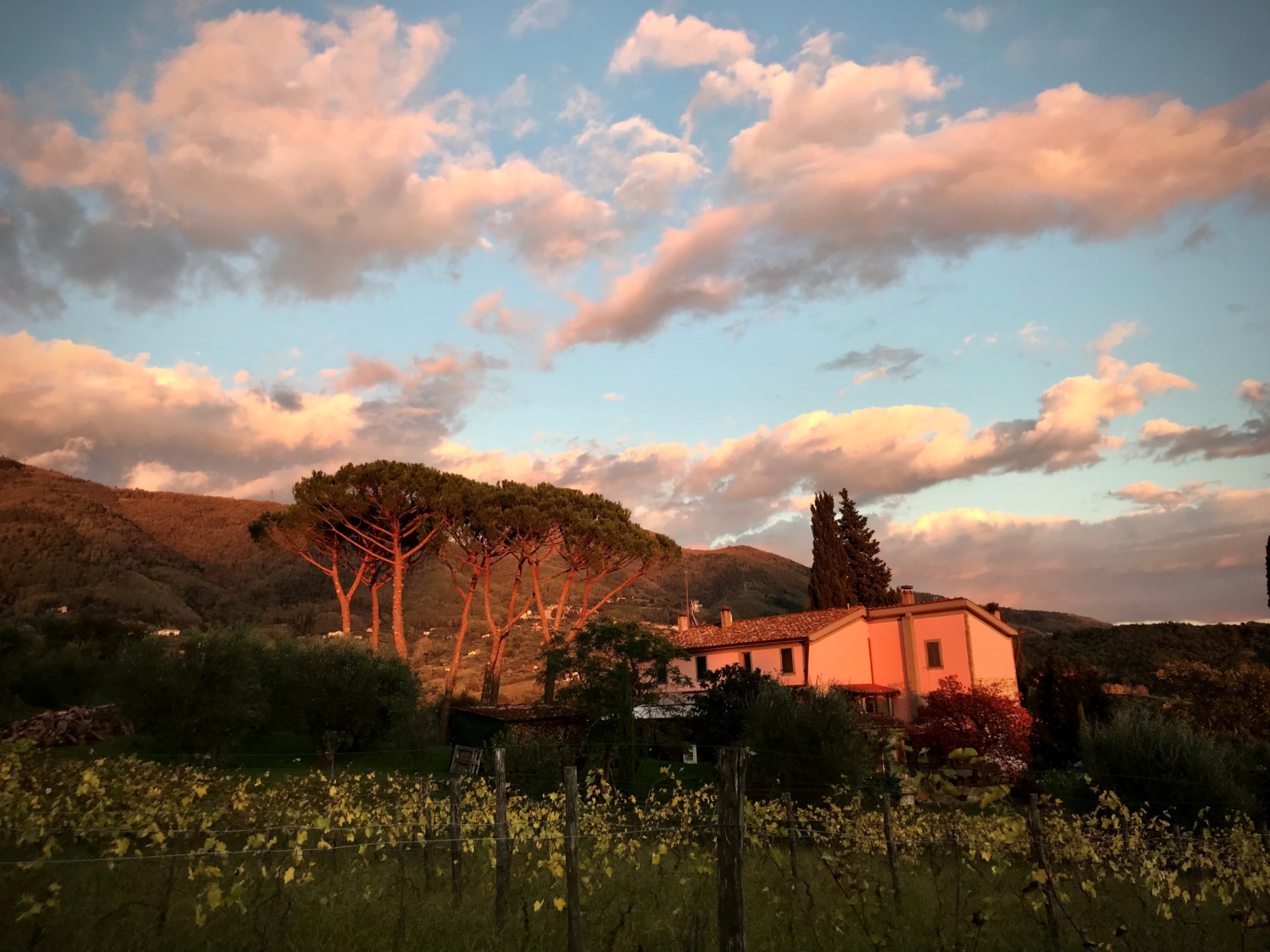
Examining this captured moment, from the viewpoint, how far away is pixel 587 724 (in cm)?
2739

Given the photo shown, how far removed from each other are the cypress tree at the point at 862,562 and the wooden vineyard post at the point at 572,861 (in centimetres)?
4639

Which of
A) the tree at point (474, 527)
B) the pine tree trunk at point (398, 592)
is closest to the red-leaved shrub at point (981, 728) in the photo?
the tree at point (474, 527)

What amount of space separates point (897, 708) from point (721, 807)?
36895 mm

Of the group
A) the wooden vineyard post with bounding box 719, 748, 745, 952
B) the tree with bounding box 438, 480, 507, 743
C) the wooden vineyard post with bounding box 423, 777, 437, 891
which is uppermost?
the tree with bounding box 438, 480, 507, 743

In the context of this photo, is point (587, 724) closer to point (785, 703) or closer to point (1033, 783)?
point (785, 703)

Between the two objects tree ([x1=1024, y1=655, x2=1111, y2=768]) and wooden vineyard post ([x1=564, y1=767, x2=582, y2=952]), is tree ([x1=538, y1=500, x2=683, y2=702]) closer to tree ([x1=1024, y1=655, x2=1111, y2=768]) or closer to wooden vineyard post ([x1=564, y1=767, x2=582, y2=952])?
tree ([x1=1024, y1=655, x2=1111, y2=768])

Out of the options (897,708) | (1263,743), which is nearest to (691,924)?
(1263,743)

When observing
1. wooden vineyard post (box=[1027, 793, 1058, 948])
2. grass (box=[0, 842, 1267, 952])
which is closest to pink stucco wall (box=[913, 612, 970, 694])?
grass (box=[0, 842, 1267, 952])

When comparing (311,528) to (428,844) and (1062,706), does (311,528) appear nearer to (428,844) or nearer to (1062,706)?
(428,844)

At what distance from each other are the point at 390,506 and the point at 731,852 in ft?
112

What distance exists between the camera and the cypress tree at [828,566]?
165 ft

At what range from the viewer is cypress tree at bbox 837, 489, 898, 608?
174ft

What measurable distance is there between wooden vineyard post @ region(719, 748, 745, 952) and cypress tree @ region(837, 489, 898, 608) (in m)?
47.0

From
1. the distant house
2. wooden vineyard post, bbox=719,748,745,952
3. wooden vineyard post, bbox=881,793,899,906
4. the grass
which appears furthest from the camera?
the distant house
